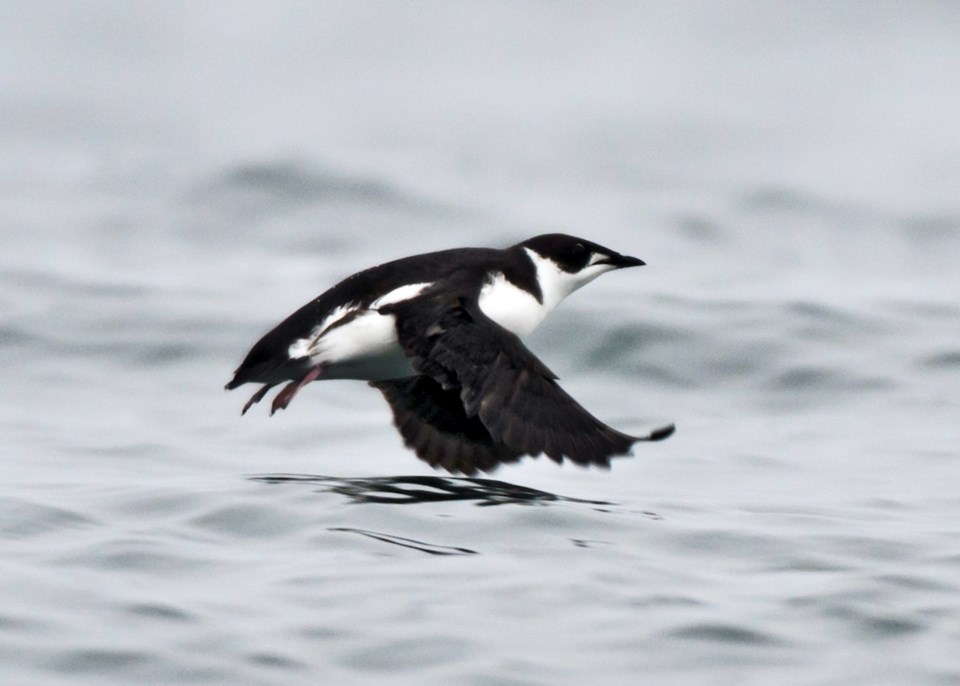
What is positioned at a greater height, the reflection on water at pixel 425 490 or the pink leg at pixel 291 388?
the pink leg at pixel 291 388

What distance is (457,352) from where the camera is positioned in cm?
676

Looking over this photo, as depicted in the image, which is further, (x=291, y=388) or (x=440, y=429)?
(x=440, y=429)

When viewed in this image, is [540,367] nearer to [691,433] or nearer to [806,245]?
[691,433]

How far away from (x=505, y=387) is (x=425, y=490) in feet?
3.06

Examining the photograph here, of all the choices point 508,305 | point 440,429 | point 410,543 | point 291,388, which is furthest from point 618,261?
point 410,543

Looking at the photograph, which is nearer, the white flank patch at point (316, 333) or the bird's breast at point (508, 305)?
the white flank patch at point (316, 333)

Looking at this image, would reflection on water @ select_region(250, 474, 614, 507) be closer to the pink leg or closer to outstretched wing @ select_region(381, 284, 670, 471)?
the pink leg

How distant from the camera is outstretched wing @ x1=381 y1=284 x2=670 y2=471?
645 centimetres

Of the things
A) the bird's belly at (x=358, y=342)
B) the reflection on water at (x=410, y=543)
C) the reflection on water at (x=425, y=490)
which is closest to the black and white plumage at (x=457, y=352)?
the bird's belly at (x=358, y=342)

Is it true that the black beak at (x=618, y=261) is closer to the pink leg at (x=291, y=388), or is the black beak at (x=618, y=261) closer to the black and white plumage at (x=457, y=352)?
the black and white plumage at (x=457, y=352)

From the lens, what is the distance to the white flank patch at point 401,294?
743 cm

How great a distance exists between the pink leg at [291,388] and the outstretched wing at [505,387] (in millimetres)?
562

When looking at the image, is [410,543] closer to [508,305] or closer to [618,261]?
[508,305]

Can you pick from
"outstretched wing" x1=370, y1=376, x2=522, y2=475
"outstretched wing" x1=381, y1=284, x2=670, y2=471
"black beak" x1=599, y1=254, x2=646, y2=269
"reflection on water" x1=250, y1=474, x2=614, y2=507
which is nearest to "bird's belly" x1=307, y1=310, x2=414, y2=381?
"outstretched wing" x1=381, y1=284, x2=670, y2=471
